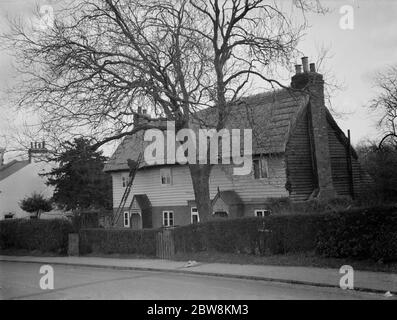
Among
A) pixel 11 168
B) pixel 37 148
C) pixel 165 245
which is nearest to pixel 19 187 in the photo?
pixel 11 168

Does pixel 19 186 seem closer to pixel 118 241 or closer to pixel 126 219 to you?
pixel 126 219

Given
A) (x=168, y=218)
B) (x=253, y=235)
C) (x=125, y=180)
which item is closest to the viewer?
(x=253, y=235)

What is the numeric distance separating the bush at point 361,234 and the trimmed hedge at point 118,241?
9.42 meters

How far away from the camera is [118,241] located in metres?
25.0

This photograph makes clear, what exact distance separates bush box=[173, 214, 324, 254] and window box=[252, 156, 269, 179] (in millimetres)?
8458

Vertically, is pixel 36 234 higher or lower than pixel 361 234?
higher

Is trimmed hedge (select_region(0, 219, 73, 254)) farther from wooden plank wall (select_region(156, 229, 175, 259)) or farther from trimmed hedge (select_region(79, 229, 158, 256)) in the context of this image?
wooden plank wall (select_region(156, 229, 175, 259))

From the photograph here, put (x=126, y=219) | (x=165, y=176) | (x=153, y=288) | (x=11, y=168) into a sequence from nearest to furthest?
(x=153, y=288) < (x=165, y=176) < (x=126, y=219) < (x=11, y=168)

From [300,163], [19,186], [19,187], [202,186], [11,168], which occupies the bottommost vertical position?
[202,186]

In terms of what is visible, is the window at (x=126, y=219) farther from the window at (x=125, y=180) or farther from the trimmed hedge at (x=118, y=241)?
the trimmed hedge at (x=118, y=241)

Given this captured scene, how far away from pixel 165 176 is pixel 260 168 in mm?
9182

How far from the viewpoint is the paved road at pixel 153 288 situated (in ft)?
38.8
